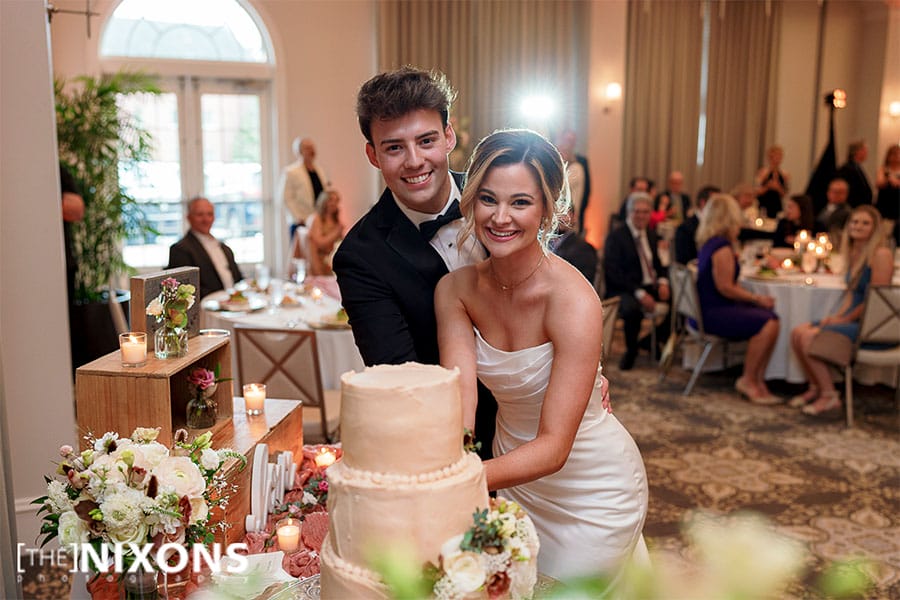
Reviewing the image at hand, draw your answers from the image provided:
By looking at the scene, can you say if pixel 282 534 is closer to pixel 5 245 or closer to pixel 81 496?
pixel 81 496

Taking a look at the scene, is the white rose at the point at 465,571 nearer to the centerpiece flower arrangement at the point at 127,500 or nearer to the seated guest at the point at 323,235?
the centerpiece flower arrangement at the point at 127,500

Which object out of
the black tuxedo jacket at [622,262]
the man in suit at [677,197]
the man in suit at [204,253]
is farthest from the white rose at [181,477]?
→ the man in suit at [677,197]

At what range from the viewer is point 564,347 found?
168 centimetres

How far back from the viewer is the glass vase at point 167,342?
2232 mm

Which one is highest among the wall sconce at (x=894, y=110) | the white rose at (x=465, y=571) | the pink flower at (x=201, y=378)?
the wall sconce at (x=894, y=110)

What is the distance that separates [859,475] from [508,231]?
3857 millimetres

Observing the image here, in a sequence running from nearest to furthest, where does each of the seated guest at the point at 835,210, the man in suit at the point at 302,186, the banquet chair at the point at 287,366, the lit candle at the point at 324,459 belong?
the lit candle at the point at 324,459, the banquet chair at the point at 287,366, the seated guest at the point at 835,210, the man in suit at the point at 302,186

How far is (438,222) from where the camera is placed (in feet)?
6.71

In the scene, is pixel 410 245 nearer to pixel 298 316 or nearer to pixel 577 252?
pixel 298 316

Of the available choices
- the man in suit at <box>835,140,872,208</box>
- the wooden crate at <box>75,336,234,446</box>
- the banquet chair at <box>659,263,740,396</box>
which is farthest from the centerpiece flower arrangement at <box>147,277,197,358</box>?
the man in suit at <box>835,140,872,208</box>

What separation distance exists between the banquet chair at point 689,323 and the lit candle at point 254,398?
4232 mm

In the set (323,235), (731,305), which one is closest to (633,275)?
(731,305)

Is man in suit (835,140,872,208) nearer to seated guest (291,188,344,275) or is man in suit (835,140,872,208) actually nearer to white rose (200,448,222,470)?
seated guest (291,188,344,275)

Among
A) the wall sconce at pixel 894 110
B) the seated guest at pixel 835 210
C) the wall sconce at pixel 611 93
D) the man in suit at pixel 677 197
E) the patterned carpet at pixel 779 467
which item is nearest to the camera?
the patterned carpet at pixel 779 467
